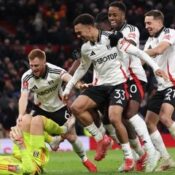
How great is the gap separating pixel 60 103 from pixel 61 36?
40.6 feet

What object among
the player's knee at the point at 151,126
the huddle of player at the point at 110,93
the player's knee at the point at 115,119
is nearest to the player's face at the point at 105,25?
the huddle of player at the point at 110,93

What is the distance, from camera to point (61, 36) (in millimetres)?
23562

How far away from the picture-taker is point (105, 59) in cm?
1060

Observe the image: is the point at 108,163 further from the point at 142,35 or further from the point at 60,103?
the point at 142,35

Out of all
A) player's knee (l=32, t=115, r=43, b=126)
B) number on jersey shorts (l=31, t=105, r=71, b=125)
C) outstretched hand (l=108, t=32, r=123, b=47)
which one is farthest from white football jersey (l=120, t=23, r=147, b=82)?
player's knee (l=32, t=115, r=43, b=126)

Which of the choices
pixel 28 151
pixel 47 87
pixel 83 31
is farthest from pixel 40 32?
pixel 28 151

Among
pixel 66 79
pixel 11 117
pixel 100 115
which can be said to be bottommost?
pixel 11 117

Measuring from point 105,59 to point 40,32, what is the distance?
13587mm

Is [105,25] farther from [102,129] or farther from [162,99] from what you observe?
[102,129]

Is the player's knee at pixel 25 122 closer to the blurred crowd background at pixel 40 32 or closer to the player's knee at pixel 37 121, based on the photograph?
the player's knee at pixel 37 121

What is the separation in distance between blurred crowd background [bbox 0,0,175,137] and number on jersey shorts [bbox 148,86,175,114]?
307 inches

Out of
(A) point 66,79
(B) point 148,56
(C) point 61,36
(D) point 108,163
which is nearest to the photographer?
(B) point 148,56

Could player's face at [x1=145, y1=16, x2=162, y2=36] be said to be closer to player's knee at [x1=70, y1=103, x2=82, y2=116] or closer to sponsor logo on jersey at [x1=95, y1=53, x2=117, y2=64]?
sponsor logo on jersey at [x1=95, y1=53, x2=117, y2=64]

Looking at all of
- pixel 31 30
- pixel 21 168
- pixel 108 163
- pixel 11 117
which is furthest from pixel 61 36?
pixel 21 168
